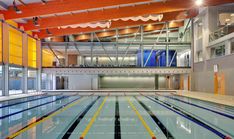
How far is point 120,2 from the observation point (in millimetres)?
12086

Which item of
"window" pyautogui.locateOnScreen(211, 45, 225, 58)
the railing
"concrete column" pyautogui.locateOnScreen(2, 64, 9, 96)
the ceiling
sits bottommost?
"concrete column" pyautogui.locateOnScreen(2, 64, 9, 96)

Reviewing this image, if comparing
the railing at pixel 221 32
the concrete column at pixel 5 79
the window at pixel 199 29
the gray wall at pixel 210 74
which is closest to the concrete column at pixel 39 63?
the concrete column at pixel 5 79

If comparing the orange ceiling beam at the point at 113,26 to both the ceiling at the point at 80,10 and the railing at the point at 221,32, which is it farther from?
the railing at the point at 221,32

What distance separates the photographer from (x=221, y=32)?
15773 mm

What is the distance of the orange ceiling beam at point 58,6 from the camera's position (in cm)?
1202

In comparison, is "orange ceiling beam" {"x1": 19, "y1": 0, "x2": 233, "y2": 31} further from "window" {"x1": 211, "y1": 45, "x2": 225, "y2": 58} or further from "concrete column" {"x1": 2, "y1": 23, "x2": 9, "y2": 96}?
"window" {"x1": 211, "y1": 45, "x2": 225, "y2": 58}

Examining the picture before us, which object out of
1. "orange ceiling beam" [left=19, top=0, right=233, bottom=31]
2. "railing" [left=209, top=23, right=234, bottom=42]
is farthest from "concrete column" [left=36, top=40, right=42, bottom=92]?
"railing" [left=209, top=23, right=234, bottom=42]

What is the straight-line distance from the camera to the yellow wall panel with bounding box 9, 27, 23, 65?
14884mm

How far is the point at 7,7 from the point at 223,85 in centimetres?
1544

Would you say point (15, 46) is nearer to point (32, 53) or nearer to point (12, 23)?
point (12, 23)

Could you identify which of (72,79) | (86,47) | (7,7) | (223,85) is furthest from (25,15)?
(223,85)

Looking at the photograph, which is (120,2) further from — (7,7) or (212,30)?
(212,30)

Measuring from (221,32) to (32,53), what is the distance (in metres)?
16.3

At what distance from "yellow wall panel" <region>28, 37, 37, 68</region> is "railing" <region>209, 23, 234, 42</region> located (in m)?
15.8
